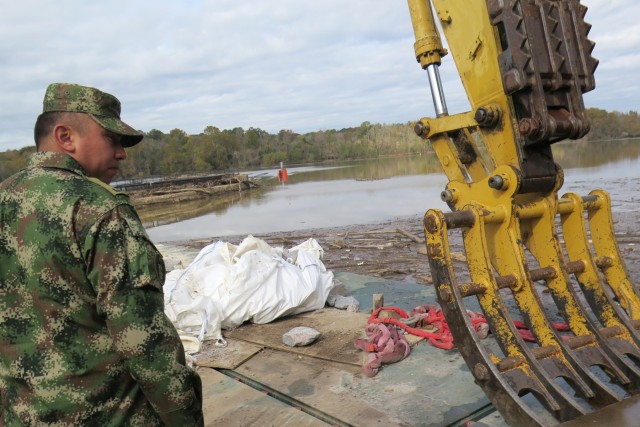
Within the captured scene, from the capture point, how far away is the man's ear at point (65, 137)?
64.6 inches

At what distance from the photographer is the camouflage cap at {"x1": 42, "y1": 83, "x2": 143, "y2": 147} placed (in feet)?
5.35

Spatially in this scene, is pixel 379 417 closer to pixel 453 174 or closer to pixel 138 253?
pixel 453 174

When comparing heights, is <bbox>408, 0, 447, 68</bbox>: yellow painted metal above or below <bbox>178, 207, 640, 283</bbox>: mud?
above

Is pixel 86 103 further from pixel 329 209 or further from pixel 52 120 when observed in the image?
pixel 329 209

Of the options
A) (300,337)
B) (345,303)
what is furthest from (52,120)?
(345,303)

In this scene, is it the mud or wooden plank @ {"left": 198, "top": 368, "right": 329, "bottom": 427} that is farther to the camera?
the mud

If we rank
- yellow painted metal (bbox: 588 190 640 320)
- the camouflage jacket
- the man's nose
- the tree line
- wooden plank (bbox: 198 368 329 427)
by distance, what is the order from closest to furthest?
the camouflage jacket < the man's nose < wooden plank (bbox: 198 368 329 427) < yellow painted metal (bbox: 588 190 640 320) < the tree line

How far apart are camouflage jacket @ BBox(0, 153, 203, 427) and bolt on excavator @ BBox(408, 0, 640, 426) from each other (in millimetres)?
1778

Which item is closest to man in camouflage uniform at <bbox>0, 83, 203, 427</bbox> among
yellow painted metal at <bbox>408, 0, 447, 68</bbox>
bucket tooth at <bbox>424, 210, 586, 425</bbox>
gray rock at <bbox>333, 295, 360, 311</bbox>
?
bucket tooth at <bbox>424, 210, 586, 425</bbox>

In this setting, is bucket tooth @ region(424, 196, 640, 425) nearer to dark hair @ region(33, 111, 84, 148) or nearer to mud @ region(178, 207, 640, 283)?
dark hair @ region(33, 111, 84, 148)

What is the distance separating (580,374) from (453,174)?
146cm

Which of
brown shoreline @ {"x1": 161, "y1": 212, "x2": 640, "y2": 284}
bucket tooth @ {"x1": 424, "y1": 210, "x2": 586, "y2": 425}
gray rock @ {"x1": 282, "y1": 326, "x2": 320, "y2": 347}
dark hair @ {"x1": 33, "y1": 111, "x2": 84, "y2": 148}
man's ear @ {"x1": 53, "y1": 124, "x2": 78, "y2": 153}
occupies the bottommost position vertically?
brown shoreline @ {"x1": 161, "y1": 212, "x2": 640, "y2": 284}

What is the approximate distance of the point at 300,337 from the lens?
415 centimetres

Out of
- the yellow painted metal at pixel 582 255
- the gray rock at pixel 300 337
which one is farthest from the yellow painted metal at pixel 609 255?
the gray rock at pixel 300 337
